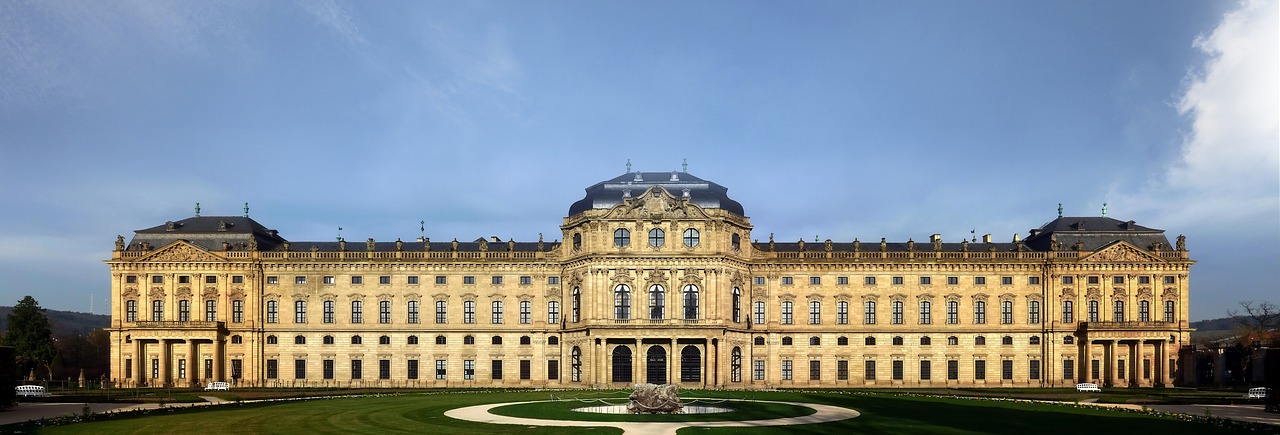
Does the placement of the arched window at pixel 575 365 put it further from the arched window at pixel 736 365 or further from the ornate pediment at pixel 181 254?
the ornate pediment at pixel 181 254

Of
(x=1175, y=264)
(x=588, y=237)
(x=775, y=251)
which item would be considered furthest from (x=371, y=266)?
(x=1175, y=264)

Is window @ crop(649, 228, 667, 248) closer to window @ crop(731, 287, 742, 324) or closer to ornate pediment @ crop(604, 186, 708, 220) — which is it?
ornate pediment @ crop(604, 186, 708, 220)

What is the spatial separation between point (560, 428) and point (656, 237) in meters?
40.8

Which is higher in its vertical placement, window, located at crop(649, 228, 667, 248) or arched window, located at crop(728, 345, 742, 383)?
window, located at crop(649, 228, 667, 248)

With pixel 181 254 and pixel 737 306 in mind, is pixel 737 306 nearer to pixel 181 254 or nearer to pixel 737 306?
pixel 737 306

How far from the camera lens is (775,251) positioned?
8362 centimetres

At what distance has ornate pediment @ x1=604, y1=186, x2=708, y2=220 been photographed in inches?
3073

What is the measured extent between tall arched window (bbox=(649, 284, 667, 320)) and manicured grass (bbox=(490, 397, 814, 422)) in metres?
24.0

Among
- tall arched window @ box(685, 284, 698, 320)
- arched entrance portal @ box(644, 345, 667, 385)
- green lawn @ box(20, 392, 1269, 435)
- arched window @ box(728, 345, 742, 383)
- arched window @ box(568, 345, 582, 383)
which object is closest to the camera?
green lawn @ box(20, 392, 1269, 435)

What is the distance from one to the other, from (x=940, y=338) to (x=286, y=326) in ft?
192

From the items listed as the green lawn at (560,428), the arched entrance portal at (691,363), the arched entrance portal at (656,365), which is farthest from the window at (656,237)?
the green lawn at (560,428)

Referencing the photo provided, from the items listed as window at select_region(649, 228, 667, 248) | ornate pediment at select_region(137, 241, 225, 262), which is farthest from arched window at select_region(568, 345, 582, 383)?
ornate pediment at select_region(137, 241, 225, 262)

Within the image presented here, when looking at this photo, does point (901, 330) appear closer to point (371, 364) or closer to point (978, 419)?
point (978, 419)

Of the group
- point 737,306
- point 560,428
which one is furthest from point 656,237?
point 560,428
